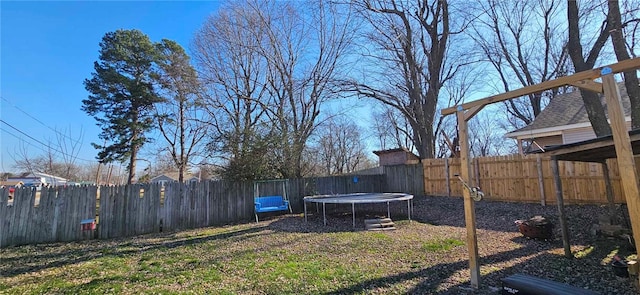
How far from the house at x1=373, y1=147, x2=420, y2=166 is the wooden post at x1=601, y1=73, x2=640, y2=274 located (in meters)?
13.9

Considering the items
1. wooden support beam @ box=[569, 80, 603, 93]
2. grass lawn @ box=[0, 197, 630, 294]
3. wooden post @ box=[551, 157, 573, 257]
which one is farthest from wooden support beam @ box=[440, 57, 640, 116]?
wooden post @ box=[551, 157, 573, 257]

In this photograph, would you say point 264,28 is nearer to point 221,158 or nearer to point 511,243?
point 221,158

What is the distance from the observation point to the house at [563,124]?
34.8ft

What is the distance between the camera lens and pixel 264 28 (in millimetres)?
12383

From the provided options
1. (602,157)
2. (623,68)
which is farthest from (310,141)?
(623,68)

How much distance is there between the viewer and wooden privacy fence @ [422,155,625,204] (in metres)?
8.14

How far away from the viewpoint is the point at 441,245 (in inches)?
227

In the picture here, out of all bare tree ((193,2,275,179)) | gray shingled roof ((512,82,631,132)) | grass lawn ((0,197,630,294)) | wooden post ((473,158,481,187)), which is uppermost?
bare tree ((193,2,275,179))

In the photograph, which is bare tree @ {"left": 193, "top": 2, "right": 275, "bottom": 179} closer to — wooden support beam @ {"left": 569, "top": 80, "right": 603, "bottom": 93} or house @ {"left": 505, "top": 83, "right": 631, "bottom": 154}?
wooden support beam @ {"left": 569, "top": 80, "right": 603, "bottom": 93}

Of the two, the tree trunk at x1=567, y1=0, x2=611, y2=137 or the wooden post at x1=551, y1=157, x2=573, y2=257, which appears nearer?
the wooden post at x1=551, y1=157, x2=573, y2=257

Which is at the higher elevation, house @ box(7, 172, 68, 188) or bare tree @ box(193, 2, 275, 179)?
bare tree @ box(193, 2, 275, 179)

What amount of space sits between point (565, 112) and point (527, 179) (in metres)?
4.53

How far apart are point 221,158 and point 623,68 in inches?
381

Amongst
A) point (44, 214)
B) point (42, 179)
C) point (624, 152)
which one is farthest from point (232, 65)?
point (42, 179)
